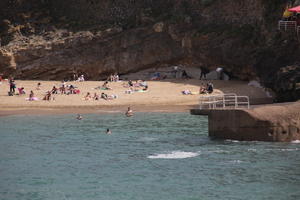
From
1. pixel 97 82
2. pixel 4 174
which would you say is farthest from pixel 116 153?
pixel 97 82

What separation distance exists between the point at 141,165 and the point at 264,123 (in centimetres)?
652

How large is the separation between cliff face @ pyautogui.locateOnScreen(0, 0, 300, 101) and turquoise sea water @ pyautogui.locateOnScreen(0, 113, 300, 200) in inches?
702

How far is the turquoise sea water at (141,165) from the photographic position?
925 inches

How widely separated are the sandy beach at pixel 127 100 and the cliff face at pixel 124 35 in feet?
11.0

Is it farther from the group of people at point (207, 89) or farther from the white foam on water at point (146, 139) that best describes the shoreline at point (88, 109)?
the white foam on water at point (146, 139)

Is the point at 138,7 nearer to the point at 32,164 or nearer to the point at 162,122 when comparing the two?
the point at 162,122

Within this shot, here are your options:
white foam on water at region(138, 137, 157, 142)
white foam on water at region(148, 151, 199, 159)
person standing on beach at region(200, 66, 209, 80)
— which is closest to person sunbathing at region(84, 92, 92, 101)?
person standing on beach at region(200, 66, 209, 80)

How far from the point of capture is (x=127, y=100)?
52.2 metres

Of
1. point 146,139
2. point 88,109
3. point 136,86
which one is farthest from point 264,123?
point 136,86

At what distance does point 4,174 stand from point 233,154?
376 inches

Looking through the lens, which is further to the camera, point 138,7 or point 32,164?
point 138,7

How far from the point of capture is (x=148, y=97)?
173 ft

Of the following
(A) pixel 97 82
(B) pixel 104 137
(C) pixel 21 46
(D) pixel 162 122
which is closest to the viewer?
(B) pixel 104 137

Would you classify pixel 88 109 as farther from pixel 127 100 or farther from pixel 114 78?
pixel 114 78
